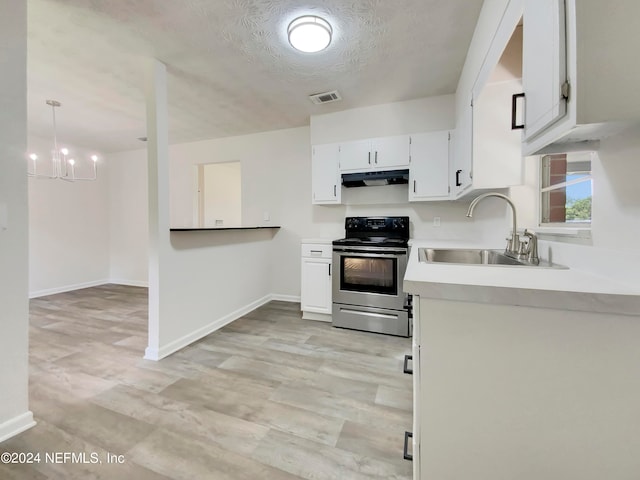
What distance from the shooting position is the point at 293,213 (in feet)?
12.7

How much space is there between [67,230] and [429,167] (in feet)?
19.0

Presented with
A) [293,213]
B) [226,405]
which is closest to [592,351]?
[226,405]

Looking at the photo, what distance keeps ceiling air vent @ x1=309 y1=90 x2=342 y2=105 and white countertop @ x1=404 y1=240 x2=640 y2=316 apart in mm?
2482

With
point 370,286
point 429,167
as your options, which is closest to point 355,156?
point 429,167

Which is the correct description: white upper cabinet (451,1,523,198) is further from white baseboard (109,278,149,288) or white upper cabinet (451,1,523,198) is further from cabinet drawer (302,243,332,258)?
white baseboard (109,278,149,288)

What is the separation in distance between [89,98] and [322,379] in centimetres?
378

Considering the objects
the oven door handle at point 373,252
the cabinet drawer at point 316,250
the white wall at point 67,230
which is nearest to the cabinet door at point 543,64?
the oven door handle at point 373,252

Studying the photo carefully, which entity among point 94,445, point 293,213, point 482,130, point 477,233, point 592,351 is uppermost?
point 482,130

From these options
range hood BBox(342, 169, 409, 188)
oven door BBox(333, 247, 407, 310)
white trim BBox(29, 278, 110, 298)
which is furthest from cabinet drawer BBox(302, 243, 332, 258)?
white trim BBox(29, 278, 110, 298)

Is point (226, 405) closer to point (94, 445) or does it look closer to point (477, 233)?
point (94, 445)

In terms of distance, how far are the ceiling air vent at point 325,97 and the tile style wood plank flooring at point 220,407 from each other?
2.52 meters

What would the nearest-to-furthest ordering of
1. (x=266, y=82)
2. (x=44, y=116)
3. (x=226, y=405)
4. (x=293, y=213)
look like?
(x=226, y=405)
(x=266, y=82)
(x=44, y=116)
(x=293, y=213)

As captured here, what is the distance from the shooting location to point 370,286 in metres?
2.79

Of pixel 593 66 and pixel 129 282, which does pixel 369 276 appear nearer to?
pixel 593 66
